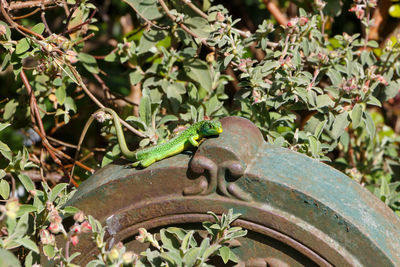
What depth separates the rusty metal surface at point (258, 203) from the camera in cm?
154

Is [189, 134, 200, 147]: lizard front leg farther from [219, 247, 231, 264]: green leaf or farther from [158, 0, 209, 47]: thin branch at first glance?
[158, 0, 209, 47]: thin branch

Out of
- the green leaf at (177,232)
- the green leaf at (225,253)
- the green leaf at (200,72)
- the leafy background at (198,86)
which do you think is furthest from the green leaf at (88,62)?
the green leaf at (225,253)

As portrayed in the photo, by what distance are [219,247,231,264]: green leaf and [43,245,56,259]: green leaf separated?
476 mm

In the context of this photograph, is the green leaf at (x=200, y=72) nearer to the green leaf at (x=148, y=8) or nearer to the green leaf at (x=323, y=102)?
the green leaf at (x=148, y=8)

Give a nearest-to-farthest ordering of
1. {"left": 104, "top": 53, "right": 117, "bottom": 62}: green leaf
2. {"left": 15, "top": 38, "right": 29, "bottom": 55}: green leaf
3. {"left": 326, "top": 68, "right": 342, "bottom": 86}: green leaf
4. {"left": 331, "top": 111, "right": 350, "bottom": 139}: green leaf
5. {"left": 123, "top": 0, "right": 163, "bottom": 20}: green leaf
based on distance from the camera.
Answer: {"left": 15, "top": 38, "right": 29, "bottom": 55}: green leaf
{"left": 331, "top": 111, "right": 350, "bottom": 139}: green leaf
{"left": 326, "top": 68, "right": 342, "bottom": 86}: green leaf
{"left": 123, "top": 0, "right": 163, "bottom": 20}: green leaf
{"left": 104, "top": 53, "right": 117, "bottom": 62}: green leaf

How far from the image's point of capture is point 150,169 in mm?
1657

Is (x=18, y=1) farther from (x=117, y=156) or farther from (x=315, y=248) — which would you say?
(x=315, y=248)

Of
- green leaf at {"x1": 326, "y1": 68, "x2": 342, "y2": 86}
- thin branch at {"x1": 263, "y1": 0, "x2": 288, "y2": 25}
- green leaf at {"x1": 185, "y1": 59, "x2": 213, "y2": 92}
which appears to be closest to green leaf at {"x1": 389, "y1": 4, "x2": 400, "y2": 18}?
thin branch at {"x1": 263, "y1": 0, "x2": 288, "y2": 25}

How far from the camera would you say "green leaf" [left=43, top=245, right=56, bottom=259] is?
1546mm

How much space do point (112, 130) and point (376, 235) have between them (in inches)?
43.9

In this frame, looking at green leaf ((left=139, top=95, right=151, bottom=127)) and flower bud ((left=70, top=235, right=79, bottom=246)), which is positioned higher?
green leaf ((left=139, top=95, right=151, bottom=127))

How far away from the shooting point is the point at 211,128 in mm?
1654

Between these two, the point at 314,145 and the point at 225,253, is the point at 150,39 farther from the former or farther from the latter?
the point at 225,253

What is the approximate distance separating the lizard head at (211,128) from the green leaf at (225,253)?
34 centimetres
